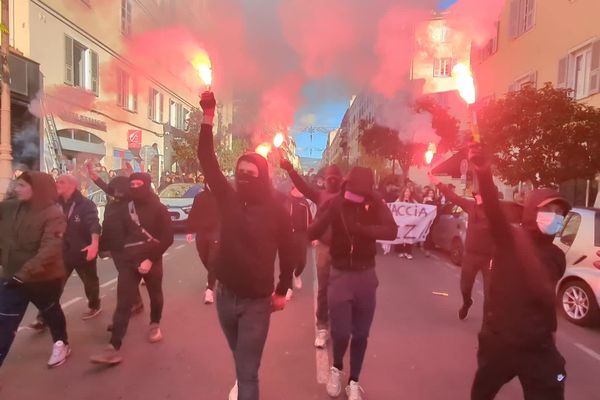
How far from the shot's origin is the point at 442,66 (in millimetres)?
7723

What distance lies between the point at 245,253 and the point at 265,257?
0.14m

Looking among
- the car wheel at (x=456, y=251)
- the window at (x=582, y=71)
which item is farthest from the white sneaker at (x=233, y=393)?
the window at (x=582, y=71)

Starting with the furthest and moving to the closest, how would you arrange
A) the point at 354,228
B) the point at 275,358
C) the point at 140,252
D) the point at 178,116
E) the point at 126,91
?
the point at 178,116
the point at 126,91
the point at 140,252
the point at 275,358
the point at 354,228

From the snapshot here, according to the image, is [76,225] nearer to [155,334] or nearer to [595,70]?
[155,334]

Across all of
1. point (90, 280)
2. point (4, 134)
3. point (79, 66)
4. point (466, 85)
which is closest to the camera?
point (466, 85)

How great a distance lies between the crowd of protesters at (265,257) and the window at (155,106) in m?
9.69

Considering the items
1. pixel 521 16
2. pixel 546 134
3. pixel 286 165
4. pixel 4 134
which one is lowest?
pixel 286 165

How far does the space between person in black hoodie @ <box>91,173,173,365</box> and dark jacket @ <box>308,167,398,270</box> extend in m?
1.97

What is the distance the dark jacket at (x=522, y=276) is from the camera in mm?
2531

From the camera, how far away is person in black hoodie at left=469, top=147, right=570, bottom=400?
8.23ft

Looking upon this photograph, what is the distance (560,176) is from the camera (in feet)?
37.0

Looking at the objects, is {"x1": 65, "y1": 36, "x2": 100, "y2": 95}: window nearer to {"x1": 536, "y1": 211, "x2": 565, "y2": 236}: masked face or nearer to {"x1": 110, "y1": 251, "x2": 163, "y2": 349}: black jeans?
{"x1": 110, "y1": 251, "x2": 163, "y2": 349}: black jeans

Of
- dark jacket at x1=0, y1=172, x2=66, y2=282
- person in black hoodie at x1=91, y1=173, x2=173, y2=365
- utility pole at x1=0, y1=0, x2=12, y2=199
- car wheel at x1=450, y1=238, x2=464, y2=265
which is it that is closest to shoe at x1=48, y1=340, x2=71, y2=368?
person in black hoodie at x1=91, y1=173, x2=173, y2=365

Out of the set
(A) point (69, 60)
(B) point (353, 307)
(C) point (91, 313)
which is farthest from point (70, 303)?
(A) point (69, 60)
